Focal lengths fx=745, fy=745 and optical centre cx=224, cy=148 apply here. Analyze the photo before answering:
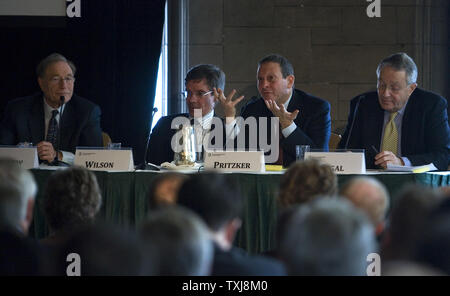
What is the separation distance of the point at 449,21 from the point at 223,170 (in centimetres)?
306

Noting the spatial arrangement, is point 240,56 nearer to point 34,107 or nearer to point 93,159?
point 34,107

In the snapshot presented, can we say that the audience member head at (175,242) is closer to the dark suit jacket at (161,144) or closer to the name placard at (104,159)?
the name placard at (104,159)

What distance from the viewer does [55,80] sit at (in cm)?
464

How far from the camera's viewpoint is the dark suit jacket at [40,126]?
14.9 feet

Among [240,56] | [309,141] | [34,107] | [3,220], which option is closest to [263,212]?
[309,141]

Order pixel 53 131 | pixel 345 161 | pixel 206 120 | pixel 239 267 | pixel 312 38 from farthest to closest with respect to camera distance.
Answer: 1. pixel 312 38
2. pixel 53 131
3. pixel 206 120
4. pixel 345 161
5. pixel 239 267

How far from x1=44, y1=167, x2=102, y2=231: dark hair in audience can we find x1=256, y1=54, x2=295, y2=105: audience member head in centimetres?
198

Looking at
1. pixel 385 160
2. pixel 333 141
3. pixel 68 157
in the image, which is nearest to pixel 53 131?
pixel 68 157

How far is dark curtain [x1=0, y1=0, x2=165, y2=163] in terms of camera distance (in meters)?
6.16

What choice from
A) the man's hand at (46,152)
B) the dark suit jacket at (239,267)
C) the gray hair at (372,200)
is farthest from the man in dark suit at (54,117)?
the dark suit jacket at (239,267)

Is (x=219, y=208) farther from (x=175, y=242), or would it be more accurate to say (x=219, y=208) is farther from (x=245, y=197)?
(x=245, y=197)

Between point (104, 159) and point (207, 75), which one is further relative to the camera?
point (207, 75)

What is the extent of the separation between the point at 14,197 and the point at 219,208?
0.55 metres

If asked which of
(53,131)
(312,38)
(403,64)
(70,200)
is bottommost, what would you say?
(70,200)
